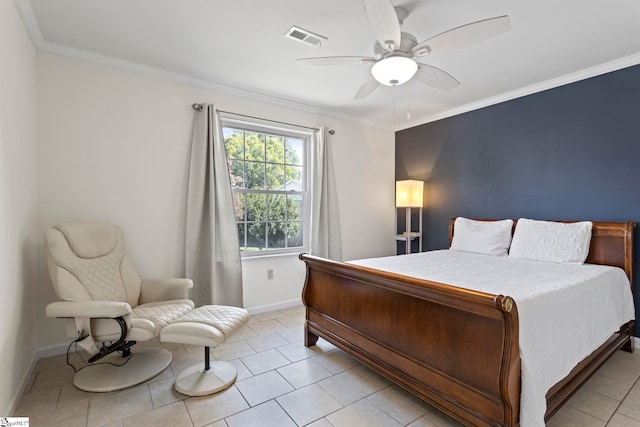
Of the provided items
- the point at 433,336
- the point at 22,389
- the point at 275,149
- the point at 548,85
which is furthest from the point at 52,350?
the point at 548,85

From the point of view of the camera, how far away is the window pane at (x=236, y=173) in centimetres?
344

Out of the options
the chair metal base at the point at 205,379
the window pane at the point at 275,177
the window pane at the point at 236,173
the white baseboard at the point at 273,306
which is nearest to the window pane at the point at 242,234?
the window pane at the point at 236,173

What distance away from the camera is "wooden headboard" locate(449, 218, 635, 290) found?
2578mm

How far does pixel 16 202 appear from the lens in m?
1.93

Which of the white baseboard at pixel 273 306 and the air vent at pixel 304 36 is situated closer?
the air vent at pixel 304 36

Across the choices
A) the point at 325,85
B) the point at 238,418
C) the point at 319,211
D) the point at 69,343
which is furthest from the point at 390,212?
the point at 69,343

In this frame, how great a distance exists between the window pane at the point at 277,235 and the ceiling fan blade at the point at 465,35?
243 cm

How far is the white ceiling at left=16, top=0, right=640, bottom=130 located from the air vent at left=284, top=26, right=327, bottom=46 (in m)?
0.04

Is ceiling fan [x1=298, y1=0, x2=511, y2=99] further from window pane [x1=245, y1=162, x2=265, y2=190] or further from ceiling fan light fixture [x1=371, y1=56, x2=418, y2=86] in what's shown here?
window pane [x1=245, y1=162, x2=265, y2=190]

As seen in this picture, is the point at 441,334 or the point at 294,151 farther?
the point at 294,151

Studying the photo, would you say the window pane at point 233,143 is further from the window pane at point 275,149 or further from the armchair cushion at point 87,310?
the armchair cushion at point 87,310

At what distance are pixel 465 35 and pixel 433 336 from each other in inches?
67.5

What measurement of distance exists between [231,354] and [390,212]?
3.09m

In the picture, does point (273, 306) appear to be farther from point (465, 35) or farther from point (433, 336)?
point (465, 35)
